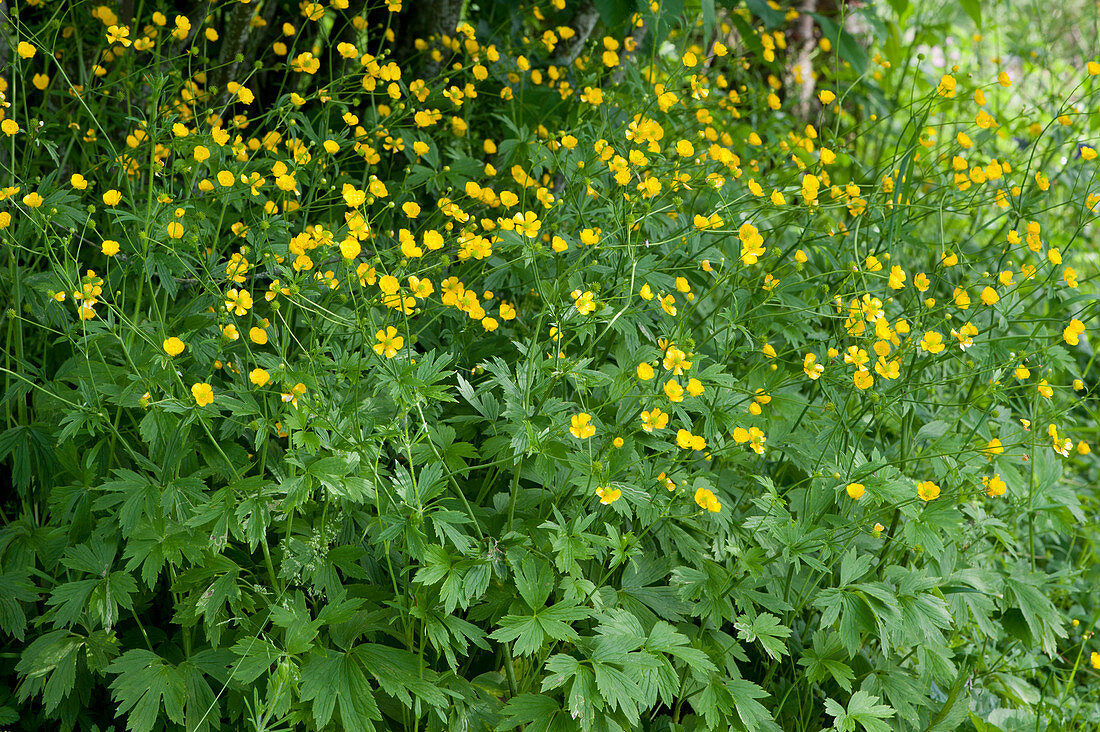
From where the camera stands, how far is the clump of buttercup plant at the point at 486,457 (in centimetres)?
151

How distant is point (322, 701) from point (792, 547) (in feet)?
2.84

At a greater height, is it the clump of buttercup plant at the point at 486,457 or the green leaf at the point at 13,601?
the clump of buttercup plant at the point at 486,457

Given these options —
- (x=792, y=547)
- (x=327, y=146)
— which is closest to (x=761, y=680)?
(x=792, y=547)

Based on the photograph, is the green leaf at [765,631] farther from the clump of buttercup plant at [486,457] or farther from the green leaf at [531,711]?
the green leaf at [531,711]

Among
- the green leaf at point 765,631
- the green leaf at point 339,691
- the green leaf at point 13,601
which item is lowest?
the green leaf at point 13,601

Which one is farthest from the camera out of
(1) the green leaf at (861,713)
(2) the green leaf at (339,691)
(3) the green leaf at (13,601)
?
(1) the green leaf at (861,713)

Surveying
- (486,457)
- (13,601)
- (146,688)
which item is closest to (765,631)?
(486,457)

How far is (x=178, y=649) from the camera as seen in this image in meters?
1.69

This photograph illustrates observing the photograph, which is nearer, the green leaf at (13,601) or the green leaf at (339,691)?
the green leaf at (339,691)

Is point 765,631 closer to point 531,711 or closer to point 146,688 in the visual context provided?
point 531,711

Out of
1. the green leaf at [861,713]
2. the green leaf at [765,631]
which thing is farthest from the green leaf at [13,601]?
the green leaf at [861,713]

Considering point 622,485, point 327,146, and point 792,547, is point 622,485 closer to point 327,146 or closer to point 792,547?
point 792,547

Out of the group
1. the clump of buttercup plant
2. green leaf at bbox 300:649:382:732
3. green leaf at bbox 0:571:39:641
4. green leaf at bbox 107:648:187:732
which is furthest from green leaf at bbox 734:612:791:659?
green leaf at bbox 0:571:39:641

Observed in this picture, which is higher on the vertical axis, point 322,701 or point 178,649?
point 322,701
